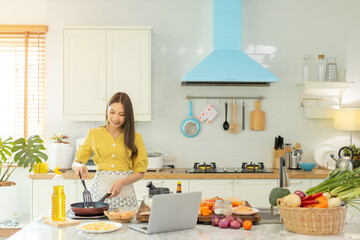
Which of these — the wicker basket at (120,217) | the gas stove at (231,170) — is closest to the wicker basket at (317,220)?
the wicker basket at (120,217)

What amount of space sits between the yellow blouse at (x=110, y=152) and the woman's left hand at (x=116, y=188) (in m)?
0.21

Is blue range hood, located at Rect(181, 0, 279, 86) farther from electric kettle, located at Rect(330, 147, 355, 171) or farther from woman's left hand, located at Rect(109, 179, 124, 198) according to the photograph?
woman's left hand, located at Rect(109, 179, 124, 198)

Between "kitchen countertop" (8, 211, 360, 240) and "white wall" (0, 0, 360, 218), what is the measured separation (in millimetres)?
2969

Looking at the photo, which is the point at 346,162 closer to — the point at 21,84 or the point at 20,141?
the point at 20,141

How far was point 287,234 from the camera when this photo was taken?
8.38 feet

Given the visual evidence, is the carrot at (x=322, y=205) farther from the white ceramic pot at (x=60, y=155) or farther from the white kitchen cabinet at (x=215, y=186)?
the white ceramic pot at (x=60, y=155)

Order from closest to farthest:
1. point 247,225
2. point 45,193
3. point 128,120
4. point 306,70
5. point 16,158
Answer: point 247,225, point 128,120, point 45,193, point 16,158, point 306,70

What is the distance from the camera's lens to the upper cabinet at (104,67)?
5.21m

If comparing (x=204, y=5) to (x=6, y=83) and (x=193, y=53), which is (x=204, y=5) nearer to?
(x=193, y=53)

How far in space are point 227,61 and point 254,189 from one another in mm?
1386

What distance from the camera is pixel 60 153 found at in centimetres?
529

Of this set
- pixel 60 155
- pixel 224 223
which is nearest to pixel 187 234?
pixel 224 223

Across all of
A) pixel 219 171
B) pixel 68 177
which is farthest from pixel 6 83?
pixel 219 171

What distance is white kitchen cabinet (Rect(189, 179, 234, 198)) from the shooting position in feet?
16.5
